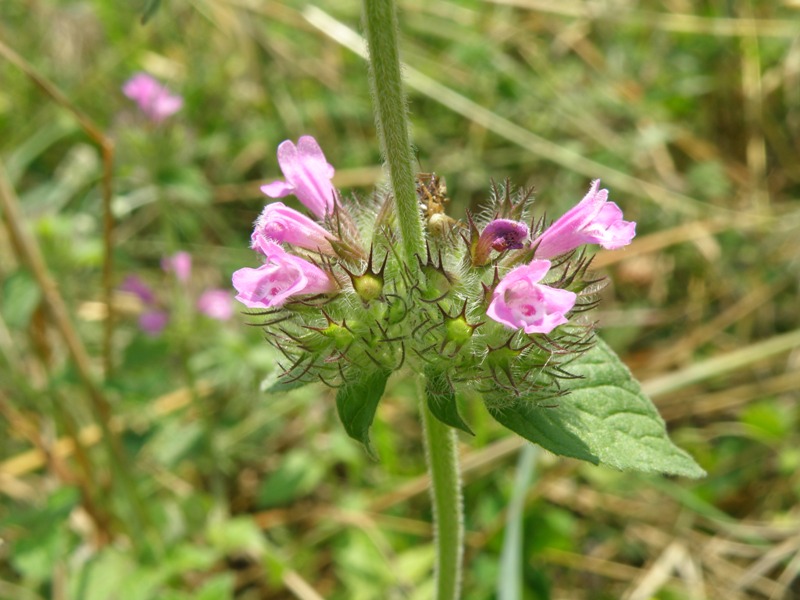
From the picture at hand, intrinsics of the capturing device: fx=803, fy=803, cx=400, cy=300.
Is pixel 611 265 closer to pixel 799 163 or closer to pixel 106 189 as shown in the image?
pixel 799 163

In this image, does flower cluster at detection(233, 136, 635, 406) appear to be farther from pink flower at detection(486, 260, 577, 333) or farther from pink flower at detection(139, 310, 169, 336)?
pink flower at detection(139, 310, 169, 336)

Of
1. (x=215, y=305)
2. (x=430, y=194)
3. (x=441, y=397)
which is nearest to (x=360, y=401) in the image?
(x=441, y=397)

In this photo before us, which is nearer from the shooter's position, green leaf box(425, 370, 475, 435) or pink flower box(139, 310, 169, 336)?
green leaf box(425, 370, 475, 435)

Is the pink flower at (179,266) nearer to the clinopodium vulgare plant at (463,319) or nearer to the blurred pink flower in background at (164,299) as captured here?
the blurred pink flower in background at (164,299)

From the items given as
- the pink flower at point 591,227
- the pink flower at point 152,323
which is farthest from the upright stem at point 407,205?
the pink flower at point 152,323

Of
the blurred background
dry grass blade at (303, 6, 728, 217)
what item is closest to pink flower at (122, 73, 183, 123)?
the blurred background
